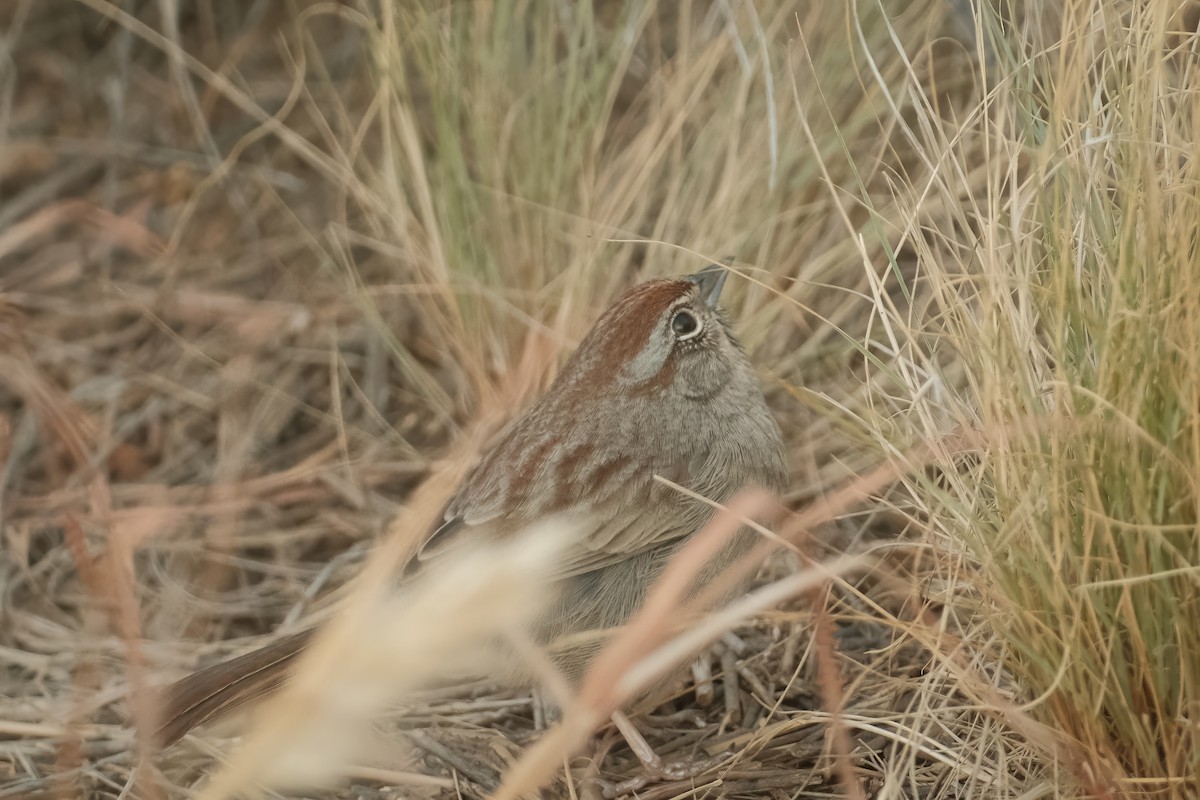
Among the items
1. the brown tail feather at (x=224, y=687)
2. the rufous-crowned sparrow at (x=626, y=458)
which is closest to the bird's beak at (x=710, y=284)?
the rufous-crowned sparrow at (x=626, y=458)

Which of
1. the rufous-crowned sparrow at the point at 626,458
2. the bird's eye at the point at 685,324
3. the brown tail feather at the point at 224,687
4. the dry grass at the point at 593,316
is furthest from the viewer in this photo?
the bird's eye at the point at 685,324

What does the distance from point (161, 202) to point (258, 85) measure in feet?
2.26

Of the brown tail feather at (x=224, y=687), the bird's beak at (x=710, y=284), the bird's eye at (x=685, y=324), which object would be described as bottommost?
the brown tail feather at (x=224, y=687)

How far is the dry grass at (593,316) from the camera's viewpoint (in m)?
2.35

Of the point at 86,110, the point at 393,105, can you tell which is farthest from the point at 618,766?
the point at 86,110

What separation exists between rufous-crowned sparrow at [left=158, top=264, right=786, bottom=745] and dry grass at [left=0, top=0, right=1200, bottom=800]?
223mm

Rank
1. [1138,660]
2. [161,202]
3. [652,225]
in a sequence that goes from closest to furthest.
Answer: [1138,660], [652,225], [161,202]

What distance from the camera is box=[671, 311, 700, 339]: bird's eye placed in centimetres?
345

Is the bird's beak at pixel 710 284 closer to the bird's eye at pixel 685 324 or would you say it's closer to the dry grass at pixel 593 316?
the bird's eye at pixel 685 324

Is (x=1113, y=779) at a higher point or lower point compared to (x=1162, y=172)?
lower

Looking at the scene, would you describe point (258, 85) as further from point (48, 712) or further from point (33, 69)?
point (48, 712)

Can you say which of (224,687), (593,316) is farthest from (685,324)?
(224,687)

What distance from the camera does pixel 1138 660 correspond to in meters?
2.34

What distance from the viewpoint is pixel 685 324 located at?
3477mm
